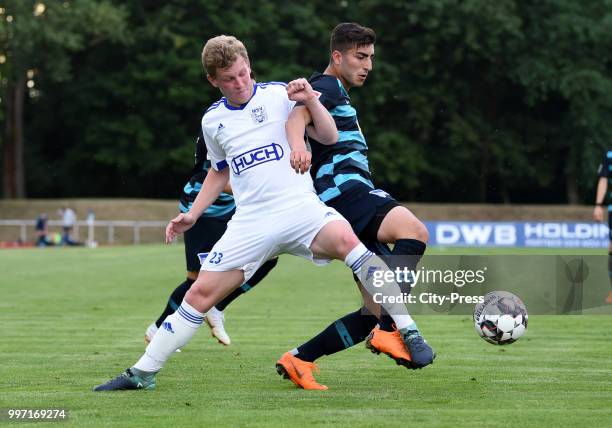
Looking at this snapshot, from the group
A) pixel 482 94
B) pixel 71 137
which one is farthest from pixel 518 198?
pixel 71 137

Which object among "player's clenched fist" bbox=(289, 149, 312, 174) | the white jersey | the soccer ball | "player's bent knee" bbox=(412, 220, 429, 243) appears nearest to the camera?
"player's clenched fist" bbox=(289, 149, 312, 174)

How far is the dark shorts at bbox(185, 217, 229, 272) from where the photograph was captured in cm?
894

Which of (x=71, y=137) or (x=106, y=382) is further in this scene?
(x=71, y=137)

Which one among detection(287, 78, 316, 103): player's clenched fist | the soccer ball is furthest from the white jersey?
the soccer ball

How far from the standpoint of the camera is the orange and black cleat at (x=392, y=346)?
6.00 metres

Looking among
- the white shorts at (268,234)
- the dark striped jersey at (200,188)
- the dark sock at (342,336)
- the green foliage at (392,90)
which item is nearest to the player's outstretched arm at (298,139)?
the white shorts at (268,234)

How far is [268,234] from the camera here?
19.9 ft

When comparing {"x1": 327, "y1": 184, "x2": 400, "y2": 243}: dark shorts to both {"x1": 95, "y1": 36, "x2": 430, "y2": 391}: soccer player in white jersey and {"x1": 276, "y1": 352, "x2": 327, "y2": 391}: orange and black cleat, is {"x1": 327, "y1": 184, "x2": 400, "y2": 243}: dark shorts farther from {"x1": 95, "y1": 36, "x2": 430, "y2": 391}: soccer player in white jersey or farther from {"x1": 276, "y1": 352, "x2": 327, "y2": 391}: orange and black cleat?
{"x1": 276, "y1": 352, "x2": 327, "y2": 391}: orange and black cleat

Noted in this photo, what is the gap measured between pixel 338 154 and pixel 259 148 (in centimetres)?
62

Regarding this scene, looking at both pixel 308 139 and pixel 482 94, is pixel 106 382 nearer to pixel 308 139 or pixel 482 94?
pixel 308 139

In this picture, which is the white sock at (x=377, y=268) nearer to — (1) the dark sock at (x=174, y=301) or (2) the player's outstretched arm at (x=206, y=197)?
(2) the player's outstretched arm at (x=206, y=197)

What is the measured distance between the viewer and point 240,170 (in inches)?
244

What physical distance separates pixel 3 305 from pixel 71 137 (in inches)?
1488

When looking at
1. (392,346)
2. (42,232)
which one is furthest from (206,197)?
(42,232)
